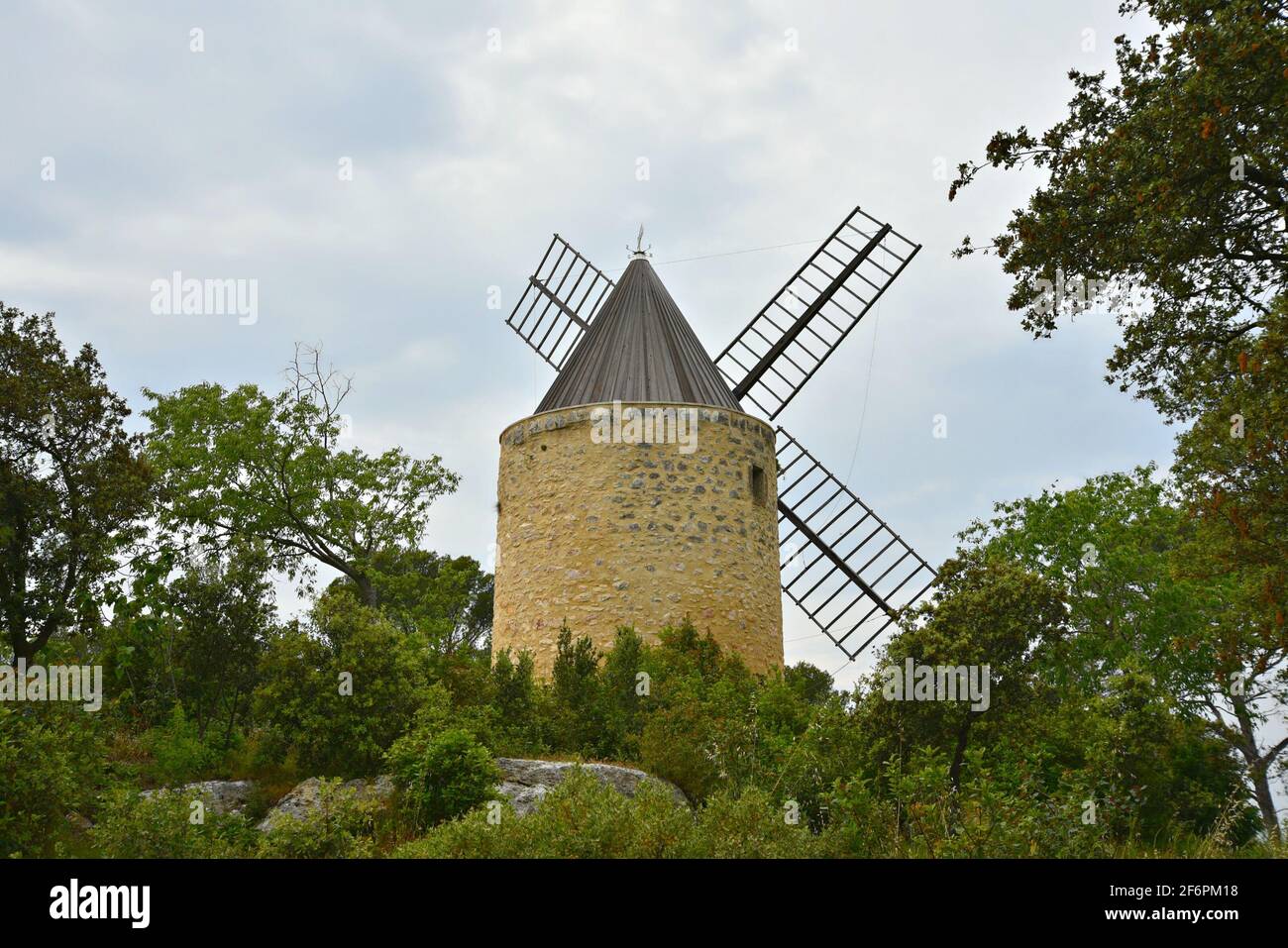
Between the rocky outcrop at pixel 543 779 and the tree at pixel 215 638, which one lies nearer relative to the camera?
the rocky outcrop at pixel 543 779

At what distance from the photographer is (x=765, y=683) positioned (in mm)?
16531

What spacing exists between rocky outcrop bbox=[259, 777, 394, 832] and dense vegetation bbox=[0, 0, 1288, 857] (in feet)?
0.74

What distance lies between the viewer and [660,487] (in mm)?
18422

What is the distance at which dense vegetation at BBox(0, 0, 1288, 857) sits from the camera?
9070 millimetres

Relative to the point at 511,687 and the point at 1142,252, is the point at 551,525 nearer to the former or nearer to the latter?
the point at 511,687

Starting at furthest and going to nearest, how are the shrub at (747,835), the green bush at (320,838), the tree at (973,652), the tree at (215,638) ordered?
the tree at (215,638)
the tree at (973,652)
the green bush at (320,838)
the shrub at (747,835)

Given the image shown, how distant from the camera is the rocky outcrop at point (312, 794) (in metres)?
11.2

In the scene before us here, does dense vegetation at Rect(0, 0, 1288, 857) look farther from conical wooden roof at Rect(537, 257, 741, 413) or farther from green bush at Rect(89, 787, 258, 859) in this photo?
conical wooden roof at Rect(537, 257, 741, 413)

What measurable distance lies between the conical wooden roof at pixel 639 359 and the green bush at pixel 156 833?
431 inches

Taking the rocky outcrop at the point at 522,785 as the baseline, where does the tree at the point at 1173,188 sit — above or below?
above

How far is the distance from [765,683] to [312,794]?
7194 millimetres

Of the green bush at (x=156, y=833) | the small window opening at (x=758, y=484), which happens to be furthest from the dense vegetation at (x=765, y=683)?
the small window opening at (x=758, y=484)

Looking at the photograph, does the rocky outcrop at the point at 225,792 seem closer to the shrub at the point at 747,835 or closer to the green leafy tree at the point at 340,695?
the green leafy tree at the point at 340,695

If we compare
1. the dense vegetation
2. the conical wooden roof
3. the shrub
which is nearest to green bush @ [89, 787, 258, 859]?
the dense vegetation
